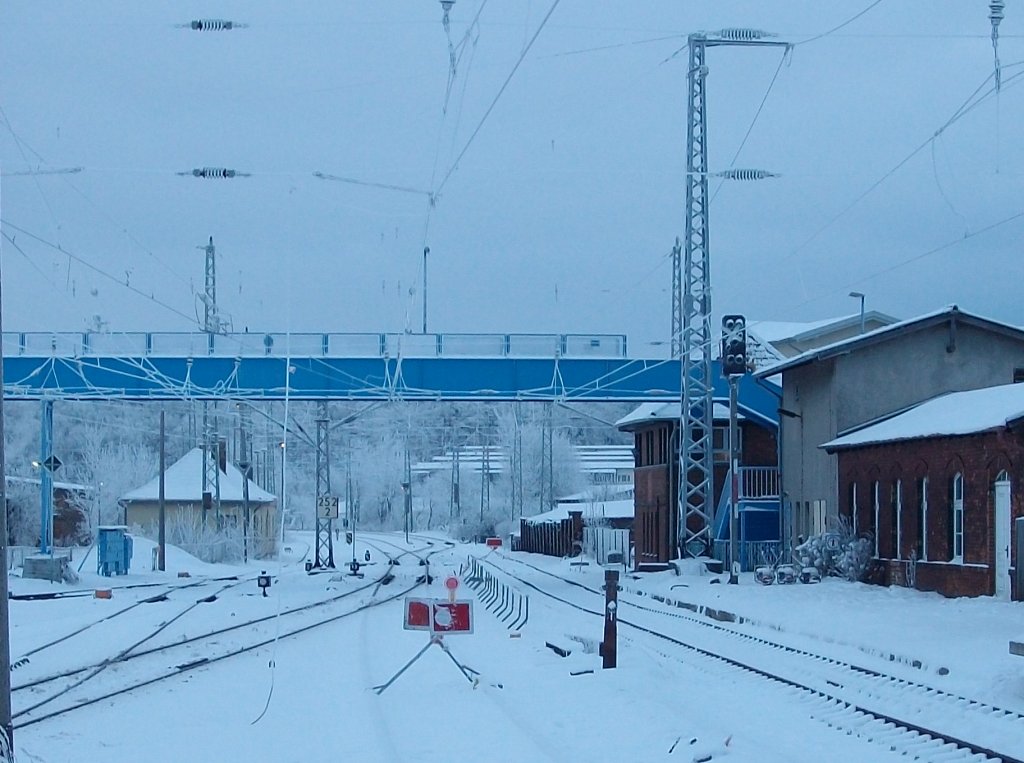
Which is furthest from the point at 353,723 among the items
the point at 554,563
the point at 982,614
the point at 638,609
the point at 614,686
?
the point at 554,563

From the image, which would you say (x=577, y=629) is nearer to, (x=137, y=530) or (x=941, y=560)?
(x=941, y=560)

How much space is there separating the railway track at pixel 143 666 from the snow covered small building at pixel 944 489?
13.0 metres

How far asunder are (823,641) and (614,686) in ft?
23.4

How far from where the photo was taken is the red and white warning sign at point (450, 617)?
17.5 m

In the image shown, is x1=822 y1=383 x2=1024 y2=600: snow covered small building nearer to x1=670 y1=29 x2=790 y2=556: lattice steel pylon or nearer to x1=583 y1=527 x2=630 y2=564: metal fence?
x1=670 y1=29 x2=790 y2=556: lattice steel pylon

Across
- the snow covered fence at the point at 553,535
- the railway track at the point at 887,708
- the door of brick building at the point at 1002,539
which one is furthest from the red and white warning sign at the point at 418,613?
the snow covered fence at the point at 553,535

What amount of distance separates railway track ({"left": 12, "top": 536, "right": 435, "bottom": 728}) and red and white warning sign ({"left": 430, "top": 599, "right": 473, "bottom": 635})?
197 centimetres

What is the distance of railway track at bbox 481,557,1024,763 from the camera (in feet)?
40.0

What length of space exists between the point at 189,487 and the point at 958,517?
52874mm

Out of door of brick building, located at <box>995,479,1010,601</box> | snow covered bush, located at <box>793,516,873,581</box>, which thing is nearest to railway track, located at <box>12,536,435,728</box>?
snow covered bush, located at <box>793,516,873,581</box>

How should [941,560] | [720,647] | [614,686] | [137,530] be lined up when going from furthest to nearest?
[137,530] < [941,560] < [720,647] < [614,686]

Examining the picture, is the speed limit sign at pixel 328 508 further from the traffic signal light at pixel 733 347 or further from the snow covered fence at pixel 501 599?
the traffic signal light at pixel 733 347

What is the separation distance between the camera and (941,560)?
30594mm

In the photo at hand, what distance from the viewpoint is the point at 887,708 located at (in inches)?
568
